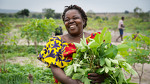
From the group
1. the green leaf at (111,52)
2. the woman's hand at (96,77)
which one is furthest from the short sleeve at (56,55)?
the green leaf at (111,52)

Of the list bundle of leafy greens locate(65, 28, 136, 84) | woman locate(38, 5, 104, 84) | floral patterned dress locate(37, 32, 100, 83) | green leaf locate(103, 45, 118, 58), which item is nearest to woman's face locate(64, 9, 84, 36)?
woman locate(38, 5, 104, 84)

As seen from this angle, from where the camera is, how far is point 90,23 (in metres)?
19.6

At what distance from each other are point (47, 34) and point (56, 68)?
4563 millimetres

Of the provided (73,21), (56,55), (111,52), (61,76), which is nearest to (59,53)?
(56,55)

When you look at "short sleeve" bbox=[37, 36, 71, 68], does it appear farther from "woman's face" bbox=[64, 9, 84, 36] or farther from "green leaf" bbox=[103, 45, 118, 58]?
"green leaf" bbox=[103, 45, 118, 58]

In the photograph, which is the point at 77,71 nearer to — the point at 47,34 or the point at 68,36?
the point at 68,36

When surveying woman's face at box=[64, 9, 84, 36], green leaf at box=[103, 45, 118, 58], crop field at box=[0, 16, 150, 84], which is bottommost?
crop field at box=[0, 16, 150, 84]

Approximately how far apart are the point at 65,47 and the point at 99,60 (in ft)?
1.35

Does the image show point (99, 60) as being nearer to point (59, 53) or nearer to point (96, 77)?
point (96, 77)

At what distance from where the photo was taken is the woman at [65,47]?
120 centimetres

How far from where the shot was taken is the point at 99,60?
1011 millimetres

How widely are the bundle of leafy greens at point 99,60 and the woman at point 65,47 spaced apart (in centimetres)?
12

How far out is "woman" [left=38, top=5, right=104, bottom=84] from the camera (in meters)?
1.20

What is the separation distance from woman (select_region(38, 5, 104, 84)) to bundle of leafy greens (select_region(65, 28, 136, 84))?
117mm
